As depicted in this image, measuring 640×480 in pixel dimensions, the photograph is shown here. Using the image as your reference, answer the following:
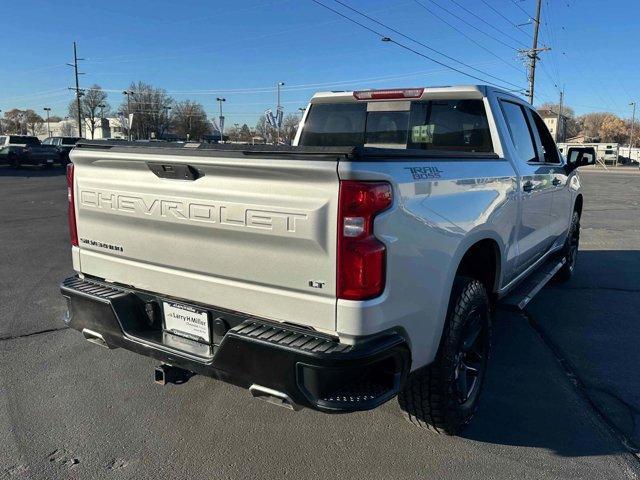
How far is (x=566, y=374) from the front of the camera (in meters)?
4.02

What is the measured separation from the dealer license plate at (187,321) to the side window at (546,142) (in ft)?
12.7

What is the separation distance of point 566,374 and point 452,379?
5.33ft

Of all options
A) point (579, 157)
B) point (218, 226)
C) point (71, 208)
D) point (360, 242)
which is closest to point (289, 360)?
point (360, 242)

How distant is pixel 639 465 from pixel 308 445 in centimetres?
179

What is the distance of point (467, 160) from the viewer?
3.08 meters

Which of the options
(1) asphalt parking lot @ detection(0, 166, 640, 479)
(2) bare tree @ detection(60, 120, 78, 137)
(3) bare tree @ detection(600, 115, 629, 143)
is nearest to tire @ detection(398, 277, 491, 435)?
(1) asphalt parking lot @ detection(0, 166, 640, 479)

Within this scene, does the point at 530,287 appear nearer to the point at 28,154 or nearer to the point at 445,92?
the point at 445,92

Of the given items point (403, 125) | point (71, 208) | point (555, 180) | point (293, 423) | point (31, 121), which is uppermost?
point (31, 121)

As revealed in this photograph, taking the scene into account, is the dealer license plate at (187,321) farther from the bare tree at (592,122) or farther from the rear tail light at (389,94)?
the bare tree at (592,122)

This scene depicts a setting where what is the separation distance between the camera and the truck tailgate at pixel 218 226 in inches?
89.9

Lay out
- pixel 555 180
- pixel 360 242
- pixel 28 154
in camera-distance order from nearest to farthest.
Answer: pixel 360 242 < pixel 555 180 < pixel 28 154

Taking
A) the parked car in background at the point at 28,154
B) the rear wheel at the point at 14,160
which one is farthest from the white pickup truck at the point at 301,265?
the rear wheel at the point at 14,160

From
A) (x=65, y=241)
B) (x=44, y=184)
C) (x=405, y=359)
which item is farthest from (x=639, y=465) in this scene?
(x=44, y=184)

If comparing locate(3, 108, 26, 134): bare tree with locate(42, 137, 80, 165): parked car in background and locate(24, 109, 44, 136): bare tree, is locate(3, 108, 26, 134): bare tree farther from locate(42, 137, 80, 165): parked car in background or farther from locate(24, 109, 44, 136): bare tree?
locate(42, 137, 80, 165): parked car in background
